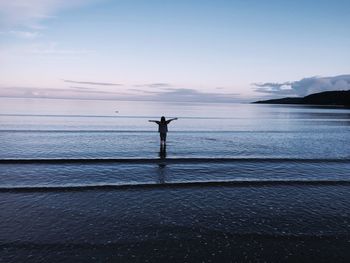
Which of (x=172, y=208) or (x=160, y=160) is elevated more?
(x=160, y=160)

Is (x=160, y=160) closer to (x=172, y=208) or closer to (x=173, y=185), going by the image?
(x=173, y=185)

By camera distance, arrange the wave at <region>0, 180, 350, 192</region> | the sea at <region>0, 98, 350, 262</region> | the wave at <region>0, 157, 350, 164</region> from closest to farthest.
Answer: the sea at <region>0, 98, 350, 262</region>, the wave at <region>0, 180, 350, 192</region>, the wave at <region>0, 157, 350, 164</region>

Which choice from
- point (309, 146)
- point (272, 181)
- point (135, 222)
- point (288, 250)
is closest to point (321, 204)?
point (272, 181)

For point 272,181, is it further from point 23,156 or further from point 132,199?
point 23,156

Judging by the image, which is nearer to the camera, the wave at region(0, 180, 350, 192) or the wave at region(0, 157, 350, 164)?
the wave at region(0, 180, 350, 192)

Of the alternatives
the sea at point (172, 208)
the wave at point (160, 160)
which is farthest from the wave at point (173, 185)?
the wave at point (160, 160)

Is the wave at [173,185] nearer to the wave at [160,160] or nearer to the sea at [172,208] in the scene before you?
the sea at [172,208]

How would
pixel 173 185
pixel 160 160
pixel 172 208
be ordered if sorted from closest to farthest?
pixel 172 208 < pixel 173 185 < pixel 160 160

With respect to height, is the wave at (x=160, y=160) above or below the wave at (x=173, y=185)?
above

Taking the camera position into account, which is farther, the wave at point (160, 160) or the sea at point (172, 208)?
the wave at point (160, 160)

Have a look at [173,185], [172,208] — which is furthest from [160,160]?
[172,208]

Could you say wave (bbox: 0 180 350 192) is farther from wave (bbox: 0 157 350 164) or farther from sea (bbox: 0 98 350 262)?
wave (bbox: 0 157 350 164)

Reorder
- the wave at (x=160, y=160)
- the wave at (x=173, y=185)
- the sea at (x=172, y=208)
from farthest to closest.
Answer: the wave at (x=160, y=160) < the wave at (x=173, y=185) < the sea at (x=172, y=208)

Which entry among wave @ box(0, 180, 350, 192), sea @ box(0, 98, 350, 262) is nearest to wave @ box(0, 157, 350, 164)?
sea @ box(0, 98, 350, 262)
